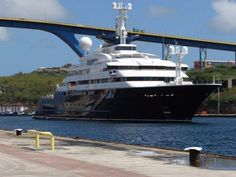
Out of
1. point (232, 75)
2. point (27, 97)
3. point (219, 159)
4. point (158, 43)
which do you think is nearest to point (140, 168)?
point (219, 159)

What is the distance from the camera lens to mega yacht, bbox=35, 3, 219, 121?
6688 cm

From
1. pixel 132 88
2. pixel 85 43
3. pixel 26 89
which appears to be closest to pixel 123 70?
pixel 132 88

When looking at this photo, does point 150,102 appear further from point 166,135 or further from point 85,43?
point 85,43

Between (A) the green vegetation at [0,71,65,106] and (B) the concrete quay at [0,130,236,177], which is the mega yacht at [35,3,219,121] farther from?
(A) the green vegetation at [0,71,65,106]

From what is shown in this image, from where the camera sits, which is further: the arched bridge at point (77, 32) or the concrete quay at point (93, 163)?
the arched bridge at point (77, 32)

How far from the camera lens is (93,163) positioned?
1719 centimetres

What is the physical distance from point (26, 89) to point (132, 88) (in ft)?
383

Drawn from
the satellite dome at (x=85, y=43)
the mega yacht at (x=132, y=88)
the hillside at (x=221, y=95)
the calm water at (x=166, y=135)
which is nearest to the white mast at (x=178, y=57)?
the mega yacht at (x=132, y=88)

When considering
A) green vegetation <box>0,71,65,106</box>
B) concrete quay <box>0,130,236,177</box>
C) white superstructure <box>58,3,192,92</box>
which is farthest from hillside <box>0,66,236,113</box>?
concrete quay <box>0,130,236,177</box>

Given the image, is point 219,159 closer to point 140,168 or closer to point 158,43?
point 140,168

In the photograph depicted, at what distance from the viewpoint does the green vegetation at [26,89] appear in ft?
576

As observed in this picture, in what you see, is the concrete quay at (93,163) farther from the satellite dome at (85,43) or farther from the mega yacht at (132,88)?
the satellite dome at (85,43)

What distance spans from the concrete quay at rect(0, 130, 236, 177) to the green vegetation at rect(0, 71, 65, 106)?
149 metres

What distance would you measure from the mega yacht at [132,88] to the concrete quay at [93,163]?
44505mm
